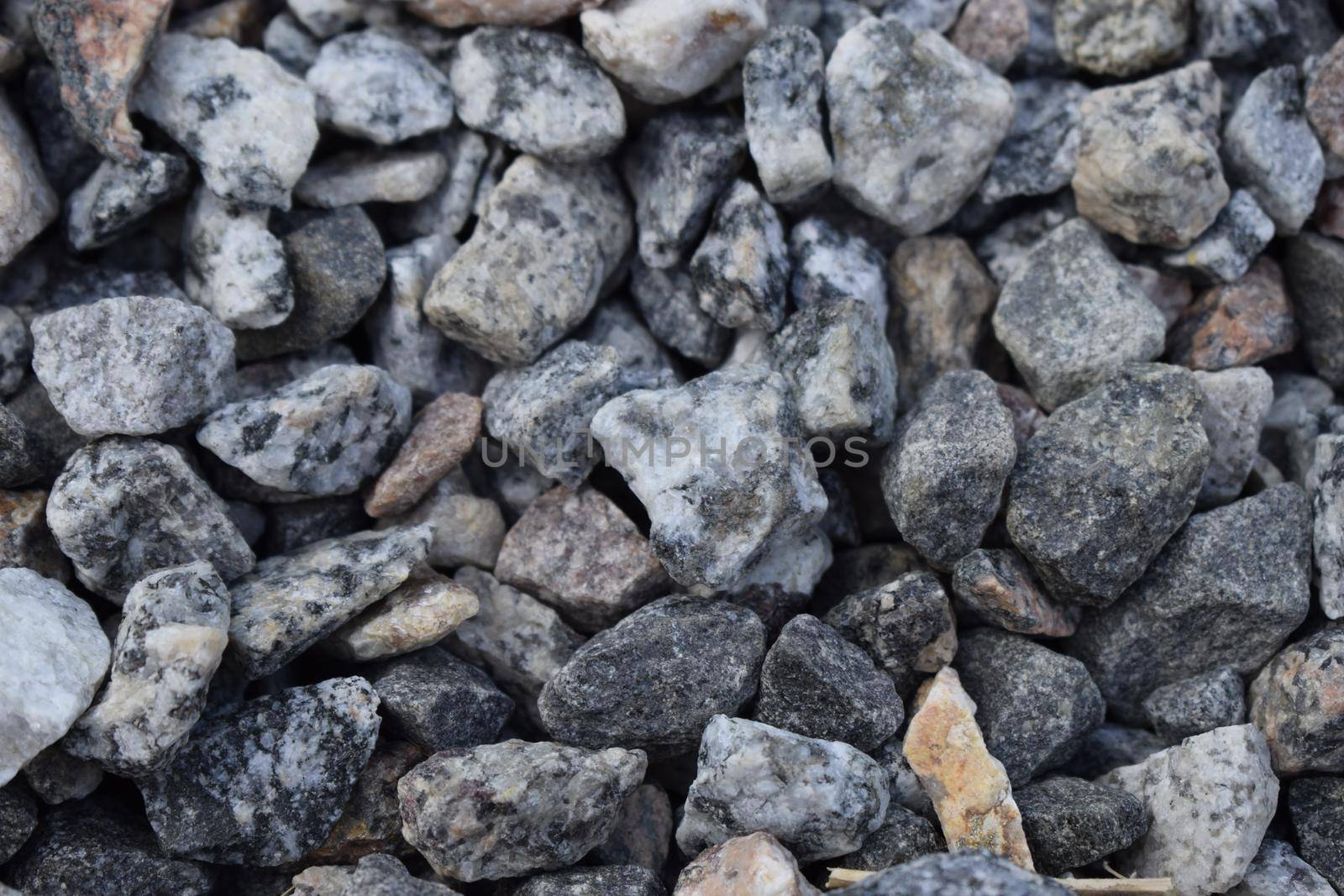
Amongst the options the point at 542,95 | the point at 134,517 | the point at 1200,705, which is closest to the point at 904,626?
the point at 1200,705

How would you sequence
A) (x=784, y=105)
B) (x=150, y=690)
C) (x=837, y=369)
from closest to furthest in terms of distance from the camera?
(x=150, y=690), (x=837, y=369), (x=784, y=105)

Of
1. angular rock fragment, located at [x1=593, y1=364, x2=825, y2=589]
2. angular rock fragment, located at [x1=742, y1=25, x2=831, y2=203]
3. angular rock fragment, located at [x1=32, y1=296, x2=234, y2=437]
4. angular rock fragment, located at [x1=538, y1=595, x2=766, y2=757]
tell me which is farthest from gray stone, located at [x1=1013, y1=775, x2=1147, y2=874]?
angular rock fragment, located at [x1=32, y1=296, x2=234, y2=437]

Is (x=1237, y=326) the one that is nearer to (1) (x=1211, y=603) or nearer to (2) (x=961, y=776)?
(1) (x=1211, y=603)

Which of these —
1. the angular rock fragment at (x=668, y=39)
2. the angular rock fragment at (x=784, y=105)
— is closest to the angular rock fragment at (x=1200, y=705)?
the angular rock fragment at (x=784, y=105)

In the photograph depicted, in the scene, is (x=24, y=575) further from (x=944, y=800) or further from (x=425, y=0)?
(x=944, y=800)

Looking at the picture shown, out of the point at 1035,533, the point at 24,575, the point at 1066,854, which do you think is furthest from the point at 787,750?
the point at 24,575

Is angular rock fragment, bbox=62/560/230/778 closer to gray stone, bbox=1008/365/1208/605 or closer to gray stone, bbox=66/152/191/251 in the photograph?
gray stone, bbox=66/152/191/251
